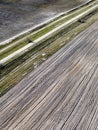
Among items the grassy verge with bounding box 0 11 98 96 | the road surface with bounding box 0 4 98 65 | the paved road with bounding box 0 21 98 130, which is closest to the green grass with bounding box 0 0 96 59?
the road surface with bounding box 0 4 98 65

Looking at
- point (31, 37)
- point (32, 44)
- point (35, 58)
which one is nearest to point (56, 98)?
point (35, 58)

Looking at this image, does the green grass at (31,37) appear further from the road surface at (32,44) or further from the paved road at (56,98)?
the paved road at (56,98)

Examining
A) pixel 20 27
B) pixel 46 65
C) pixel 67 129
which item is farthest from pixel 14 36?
pixel 67 129

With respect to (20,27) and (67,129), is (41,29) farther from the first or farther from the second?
(67,129)

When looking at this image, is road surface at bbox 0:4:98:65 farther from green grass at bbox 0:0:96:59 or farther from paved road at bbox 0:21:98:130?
paved road at bbox 0:21:98:130

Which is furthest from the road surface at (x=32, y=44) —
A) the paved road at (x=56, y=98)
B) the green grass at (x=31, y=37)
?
the paved road at (x=56, y=98)

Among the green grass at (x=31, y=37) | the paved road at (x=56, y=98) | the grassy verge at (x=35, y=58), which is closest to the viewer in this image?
the paved road at (x=56, y=98)
